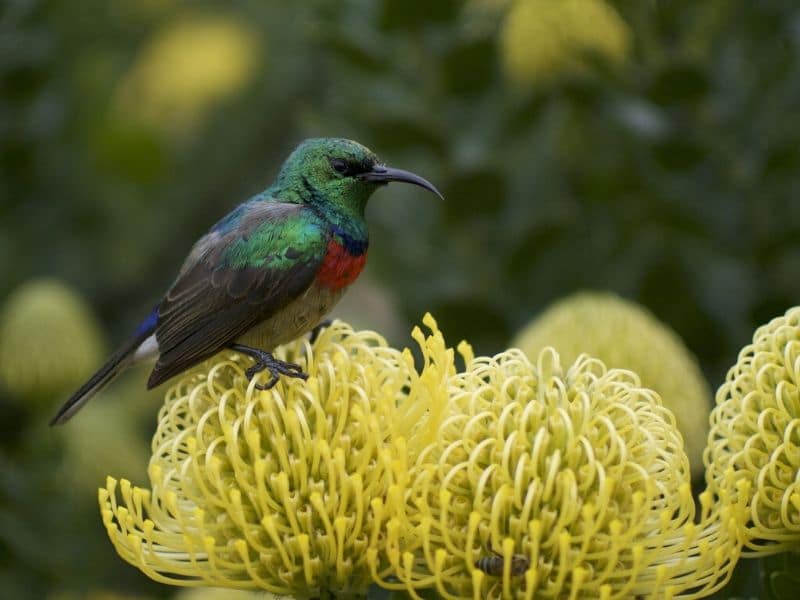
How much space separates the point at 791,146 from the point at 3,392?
2.99 meters

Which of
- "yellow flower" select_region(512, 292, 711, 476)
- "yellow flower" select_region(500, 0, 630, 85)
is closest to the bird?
"yellow flower" select_region(512, 292, 711, 476)

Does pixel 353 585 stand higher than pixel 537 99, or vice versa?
pixel 537 99

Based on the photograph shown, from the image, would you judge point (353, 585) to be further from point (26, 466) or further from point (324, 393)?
point (26, 466)

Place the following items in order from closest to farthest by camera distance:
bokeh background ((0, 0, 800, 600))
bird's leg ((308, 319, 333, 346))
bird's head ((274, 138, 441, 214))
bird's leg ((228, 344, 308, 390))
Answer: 1. bird's leg ((228, 344, 308, 390))
2. bird's leg ((308, 319, 333, 346))
3. bird's head ((274, 138, 441, 214))
4. bokeh background ((0, 0, 800, 600))

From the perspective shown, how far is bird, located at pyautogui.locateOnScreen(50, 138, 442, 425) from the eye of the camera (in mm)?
2904

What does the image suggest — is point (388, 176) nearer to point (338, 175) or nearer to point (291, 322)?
point (338, 175)

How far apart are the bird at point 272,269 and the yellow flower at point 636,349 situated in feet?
2.17

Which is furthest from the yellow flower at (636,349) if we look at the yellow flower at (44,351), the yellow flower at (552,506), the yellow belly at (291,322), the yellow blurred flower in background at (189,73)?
the yellow blurred flower in background at (189,73)

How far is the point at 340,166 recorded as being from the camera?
10.3ft

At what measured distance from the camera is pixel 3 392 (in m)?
4.85

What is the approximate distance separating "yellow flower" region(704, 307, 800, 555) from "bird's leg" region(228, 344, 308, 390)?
2.81 ft

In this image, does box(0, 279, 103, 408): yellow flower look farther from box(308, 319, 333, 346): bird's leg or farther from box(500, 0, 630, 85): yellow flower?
box(500, 0, 630, 85): yellow flower

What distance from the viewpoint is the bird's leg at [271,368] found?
2643mm


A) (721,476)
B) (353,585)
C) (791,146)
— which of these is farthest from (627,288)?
(353,585)
